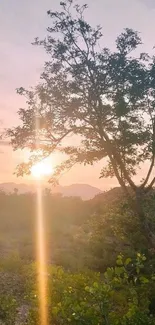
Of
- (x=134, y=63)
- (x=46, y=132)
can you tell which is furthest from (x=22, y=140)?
(x=134, y=63)

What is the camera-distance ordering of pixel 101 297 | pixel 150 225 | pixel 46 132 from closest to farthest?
1. pixel 101 297
2. pixel 150 225
3. pixel 46 132

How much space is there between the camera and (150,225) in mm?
14414

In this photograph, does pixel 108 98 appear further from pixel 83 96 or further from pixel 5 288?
pixel 5 288

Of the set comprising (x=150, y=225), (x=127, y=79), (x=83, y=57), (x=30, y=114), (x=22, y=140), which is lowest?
(x=150, y=225)

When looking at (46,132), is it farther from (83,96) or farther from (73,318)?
(73,318)

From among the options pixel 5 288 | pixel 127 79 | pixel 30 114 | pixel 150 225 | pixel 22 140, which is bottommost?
pixel 5 288

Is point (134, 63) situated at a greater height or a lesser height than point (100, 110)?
greater

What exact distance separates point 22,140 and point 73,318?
10725 mm

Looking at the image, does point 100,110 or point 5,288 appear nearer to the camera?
point 100,110

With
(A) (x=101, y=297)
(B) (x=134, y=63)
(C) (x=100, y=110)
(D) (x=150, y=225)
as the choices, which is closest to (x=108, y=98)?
(C) (x=100, y=110)

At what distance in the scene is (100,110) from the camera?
14680 mm

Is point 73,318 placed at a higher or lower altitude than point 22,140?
lower

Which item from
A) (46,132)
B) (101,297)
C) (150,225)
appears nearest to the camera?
(101,297)

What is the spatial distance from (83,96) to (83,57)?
1.79 metres
